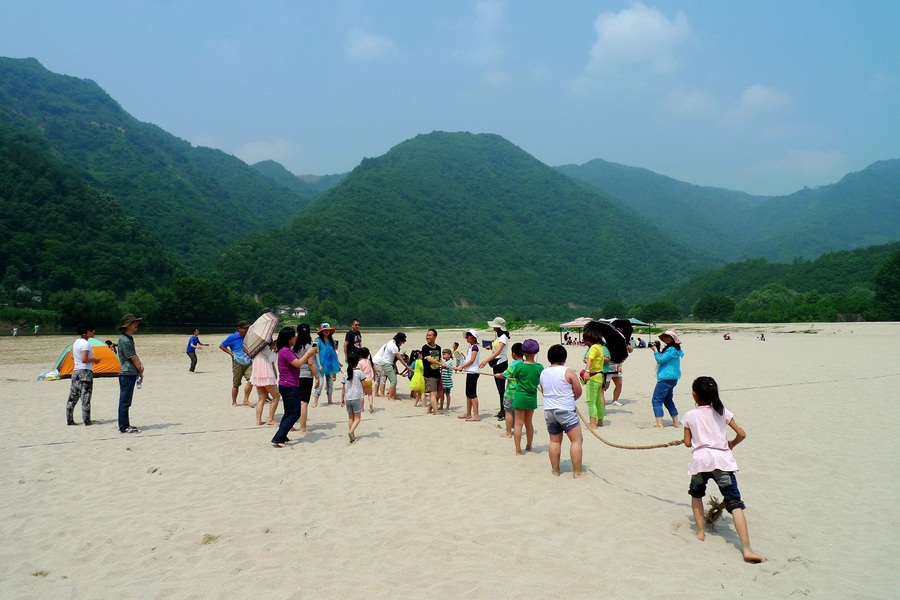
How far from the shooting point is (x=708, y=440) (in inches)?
177

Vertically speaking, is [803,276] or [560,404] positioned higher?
[803,276]

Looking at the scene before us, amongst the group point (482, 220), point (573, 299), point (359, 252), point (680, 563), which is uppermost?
point (482, 220)

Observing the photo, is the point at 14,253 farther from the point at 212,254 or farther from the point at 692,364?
the point at 692,364

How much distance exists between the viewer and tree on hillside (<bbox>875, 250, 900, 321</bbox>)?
50.4 metres

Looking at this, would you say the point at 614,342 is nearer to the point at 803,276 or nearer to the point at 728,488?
the point at 728,488

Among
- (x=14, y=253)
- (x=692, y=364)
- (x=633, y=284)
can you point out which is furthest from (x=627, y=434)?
(x=633, y=284)

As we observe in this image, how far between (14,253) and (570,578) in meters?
75.0

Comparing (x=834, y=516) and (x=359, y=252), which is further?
(x=359, y=252)

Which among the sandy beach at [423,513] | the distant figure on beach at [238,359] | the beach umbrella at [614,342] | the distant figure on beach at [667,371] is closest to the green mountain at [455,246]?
the distant figure on beach at [238,359]

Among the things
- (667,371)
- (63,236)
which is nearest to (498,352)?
(667,371)

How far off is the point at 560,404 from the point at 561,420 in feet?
0.67

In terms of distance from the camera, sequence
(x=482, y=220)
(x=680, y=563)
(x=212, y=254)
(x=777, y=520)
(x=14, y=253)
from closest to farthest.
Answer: (x=680, y=563)
(x=777, y=520)
(x=14, y=253)
(x=212, y=254)
(x=482, y=220)

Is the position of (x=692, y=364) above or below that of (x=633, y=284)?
below

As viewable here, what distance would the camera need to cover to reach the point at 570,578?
12.9 ft
